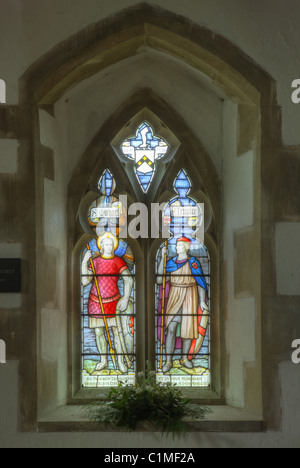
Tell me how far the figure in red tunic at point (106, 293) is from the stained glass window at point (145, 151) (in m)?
0.48

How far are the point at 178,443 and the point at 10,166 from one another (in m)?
1.91

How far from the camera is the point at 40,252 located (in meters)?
3.89

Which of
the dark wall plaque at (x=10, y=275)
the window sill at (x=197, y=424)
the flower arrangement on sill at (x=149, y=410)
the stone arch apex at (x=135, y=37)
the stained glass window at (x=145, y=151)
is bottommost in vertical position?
the window sill at (x=197, y=424)

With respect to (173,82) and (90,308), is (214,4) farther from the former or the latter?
(90,308)

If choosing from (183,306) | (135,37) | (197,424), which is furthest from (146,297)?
(135,37)

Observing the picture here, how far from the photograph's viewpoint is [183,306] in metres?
4.41

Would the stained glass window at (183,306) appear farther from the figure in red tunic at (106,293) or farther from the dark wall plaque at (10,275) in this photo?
the dark wall plaque at (10,275)

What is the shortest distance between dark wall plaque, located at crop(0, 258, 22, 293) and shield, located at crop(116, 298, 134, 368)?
86 centimetres

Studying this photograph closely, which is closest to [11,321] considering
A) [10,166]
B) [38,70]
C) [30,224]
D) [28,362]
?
[28,362]

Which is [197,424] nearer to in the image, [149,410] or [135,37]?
[149,410]

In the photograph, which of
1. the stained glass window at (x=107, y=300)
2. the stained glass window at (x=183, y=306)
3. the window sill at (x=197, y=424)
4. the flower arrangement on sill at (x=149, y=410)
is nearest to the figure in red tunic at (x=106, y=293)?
the stained glass window at (x=107, y=300)

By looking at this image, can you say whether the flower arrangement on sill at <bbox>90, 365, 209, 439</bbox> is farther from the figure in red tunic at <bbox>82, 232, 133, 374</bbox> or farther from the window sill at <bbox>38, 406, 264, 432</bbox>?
the figure in red tunic at <bbox>82, 232, 133, 374</bbox>

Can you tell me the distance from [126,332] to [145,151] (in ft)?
4.13

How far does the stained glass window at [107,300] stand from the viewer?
14.4 ft
